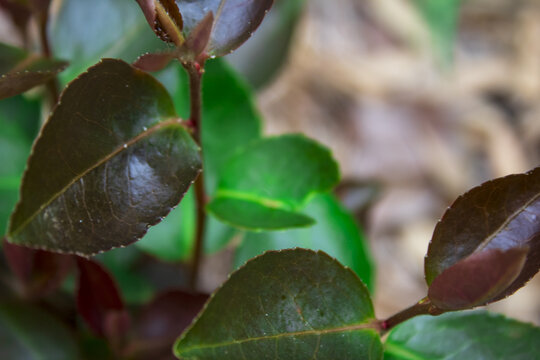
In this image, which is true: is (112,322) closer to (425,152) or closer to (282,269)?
(282,269)

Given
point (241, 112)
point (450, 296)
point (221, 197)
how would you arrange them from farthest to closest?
point (241, 112) < point (221, 197) < point (450, 296)

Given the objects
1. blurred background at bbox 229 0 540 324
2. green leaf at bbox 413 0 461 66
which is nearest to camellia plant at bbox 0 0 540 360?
blurred background at bbox 229 0 540 324

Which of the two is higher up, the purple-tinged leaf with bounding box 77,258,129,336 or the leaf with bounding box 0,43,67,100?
the leaf with bounding box 0,43,67,100

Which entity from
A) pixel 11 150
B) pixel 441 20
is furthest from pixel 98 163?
pixel 441 20

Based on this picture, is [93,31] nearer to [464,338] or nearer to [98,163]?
[98,163]

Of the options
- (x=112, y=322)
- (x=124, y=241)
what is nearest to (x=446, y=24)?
(x=112, y=322)

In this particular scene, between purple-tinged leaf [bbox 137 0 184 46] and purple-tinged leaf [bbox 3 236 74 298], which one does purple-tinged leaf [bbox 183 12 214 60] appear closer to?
purple-tinged leaf [bbox 137 0 184 46]

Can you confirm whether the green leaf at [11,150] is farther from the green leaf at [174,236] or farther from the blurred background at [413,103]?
the blurred background at [413,103]
